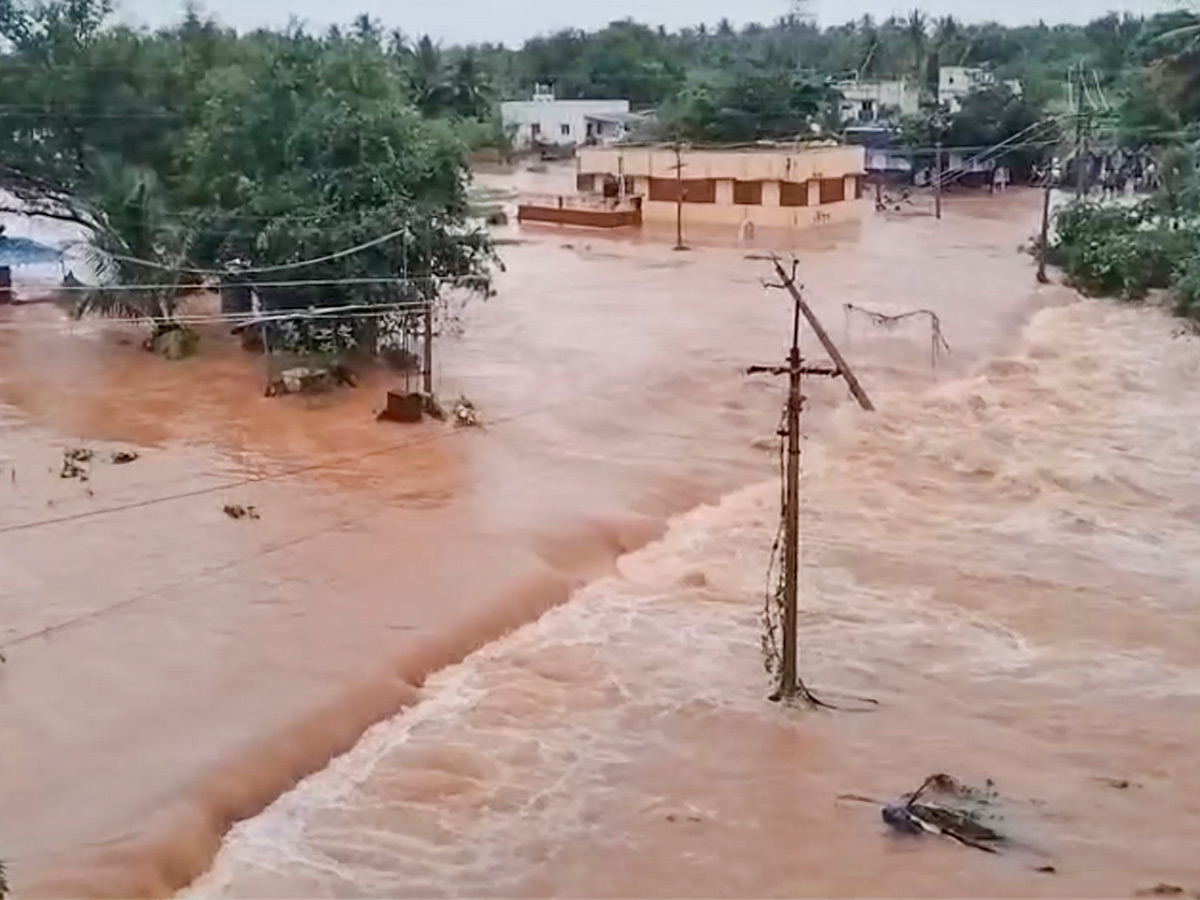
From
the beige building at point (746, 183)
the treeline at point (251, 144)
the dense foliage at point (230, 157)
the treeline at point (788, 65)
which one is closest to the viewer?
the treeline at point (251, 144)

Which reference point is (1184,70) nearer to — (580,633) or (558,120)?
(580,633)

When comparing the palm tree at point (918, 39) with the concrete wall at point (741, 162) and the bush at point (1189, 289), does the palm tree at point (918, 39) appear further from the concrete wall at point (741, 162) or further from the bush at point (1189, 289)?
the bush at point (1189, 289)

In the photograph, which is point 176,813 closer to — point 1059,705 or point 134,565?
point 134,565

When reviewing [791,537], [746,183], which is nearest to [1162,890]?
[791,537]

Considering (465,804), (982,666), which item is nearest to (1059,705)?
(982,666)

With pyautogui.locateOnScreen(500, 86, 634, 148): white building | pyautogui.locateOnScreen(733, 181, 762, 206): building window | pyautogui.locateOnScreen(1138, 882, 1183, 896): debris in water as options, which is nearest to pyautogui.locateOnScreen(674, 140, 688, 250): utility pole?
pyautogui.locateOnScreen(733, 181, 762, 206): building window

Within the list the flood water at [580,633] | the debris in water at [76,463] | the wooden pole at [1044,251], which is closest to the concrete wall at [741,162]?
the wooden pole at [1044,251]
